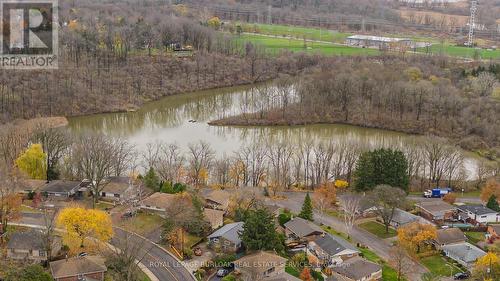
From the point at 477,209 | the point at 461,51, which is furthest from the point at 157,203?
the point at 461,51

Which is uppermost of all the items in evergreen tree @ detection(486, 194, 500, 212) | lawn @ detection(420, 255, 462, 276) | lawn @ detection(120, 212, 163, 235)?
evergreen tree @ detection(486, 194, 500, 212)

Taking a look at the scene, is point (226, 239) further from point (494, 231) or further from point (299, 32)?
point (299, 32)

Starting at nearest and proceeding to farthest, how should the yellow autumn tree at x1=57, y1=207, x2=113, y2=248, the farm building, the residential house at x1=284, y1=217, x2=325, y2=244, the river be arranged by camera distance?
the yellow autumn tree at x1=57, y1=207, x2=113, y2=248 < the residential house at x1=284, y1=217, x2=325, y2=244 < the river < the farm building

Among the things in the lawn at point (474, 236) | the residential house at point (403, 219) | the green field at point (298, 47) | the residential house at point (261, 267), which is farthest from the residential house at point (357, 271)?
the green field at point (298, 47)

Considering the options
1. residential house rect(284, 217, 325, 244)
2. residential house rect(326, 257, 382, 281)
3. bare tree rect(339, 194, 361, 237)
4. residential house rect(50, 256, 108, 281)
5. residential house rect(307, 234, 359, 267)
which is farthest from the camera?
bare tree rect(339, 194, 361, 237)

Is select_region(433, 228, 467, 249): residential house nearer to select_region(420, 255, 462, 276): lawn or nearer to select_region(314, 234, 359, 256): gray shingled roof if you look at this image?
select_region(420, 255, 462, 276): lawn

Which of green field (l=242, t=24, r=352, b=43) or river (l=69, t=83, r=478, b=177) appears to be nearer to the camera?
river (l=69, t=83, r=478, b=177)

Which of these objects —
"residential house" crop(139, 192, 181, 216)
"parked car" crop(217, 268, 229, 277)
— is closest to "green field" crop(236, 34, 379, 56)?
"residential house" crop(139, 192, 181, 216)
